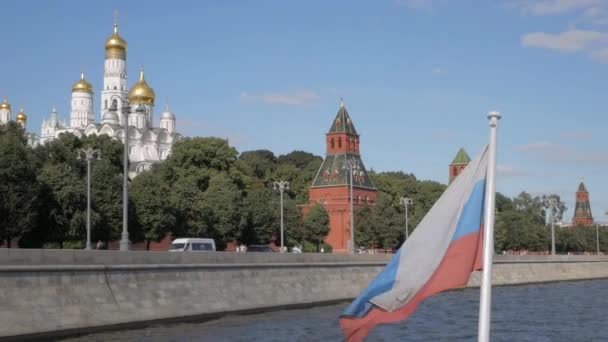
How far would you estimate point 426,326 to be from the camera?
1166 inches

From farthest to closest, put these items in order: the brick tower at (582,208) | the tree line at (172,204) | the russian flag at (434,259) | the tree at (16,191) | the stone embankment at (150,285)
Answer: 1. the brick tower at (582,208)
2. the tree line at (172,204)
3. the tree at (16,191)
4. the stone embankment at (150,285)
5. the russian flag at (434,259)

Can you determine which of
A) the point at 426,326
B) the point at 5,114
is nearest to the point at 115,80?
the point at 5,114

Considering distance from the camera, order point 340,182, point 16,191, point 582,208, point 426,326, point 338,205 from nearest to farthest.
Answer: point 426,326, point 16,191, point 338,205, point 340,182, point 582,208

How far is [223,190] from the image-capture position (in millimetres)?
68312

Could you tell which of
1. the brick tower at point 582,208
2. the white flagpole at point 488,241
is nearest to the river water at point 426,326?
the white flagpole at point 488,241

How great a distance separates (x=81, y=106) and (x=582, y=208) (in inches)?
4122

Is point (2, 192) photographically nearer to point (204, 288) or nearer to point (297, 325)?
point (204, 288)

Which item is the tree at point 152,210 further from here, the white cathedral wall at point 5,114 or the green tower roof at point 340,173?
the white cathedral wall at point 5,114

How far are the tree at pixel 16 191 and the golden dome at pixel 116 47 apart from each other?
72.6 m

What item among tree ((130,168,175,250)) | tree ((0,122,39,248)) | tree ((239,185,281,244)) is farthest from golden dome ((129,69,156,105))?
tree ((0,122,39,248))

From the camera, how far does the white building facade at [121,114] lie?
4700 inches

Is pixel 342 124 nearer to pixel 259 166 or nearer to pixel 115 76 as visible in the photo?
pixel 259 166

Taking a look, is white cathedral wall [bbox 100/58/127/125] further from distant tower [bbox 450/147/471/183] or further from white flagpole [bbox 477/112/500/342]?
white flagpole [bbox 477/112/500/342]

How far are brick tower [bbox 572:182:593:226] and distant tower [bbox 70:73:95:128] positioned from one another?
100971 millimetres
